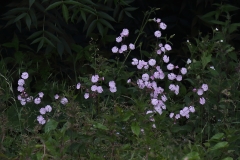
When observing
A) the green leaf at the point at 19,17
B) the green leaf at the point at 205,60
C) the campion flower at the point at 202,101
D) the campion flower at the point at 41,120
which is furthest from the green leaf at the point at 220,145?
the green leaf at the point at 19,17

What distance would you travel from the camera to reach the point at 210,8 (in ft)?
17.7

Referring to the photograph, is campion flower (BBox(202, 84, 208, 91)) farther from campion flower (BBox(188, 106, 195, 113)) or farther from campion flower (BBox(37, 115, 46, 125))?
campion flower (BBox(37, 115, 46, 125))

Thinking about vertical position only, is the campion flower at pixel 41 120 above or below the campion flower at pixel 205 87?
below

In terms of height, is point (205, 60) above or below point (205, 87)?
above

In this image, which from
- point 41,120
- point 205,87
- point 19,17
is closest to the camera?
point 205,87

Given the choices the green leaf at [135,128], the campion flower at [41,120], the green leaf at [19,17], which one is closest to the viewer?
the green leaf at [135,128]

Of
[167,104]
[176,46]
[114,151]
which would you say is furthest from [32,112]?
[176,46]

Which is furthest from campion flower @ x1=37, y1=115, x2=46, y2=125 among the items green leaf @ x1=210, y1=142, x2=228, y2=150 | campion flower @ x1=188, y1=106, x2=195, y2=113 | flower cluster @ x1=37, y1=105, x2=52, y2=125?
green leaf @ x1=210, y1=142, x2=228, y2=150

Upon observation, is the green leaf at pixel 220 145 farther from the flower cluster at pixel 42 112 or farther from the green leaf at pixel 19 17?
the green leaf at pixel 19 17

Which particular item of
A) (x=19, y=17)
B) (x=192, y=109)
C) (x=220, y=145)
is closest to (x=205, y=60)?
(x=192, y=109)

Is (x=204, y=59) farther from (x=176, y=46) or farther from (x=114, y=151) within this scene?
(x=176, y=46)

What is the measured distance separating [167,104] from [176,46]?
→ 4.30 feet

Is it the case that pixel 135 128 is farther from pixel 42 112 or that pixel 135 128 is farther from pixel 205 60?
pixel 42 112

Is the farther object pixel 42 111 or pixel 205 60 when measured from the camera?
pixel 42 111
